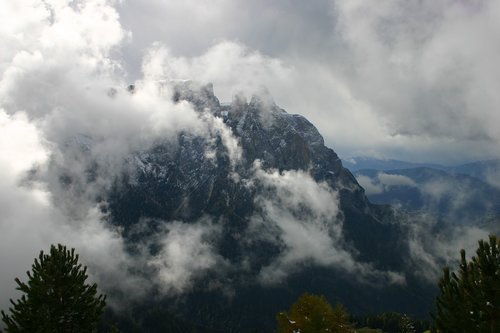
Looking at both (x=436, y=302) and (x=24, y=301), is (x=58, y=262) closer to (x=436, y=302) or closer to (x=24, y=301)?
(x=24, y=301)

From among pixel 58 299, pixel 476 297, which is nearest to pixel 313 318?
pixel 476 297

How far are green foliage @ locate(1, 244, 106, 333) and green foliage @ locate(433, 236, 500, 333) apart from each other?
80.2ft

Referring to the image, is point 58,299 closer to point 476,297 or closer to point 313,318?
point 313,318

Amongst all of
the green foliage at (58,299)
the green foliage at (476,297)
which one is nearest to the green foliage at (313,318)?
the green foliage at (476,297)

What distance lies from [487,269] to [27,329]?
30498 mm

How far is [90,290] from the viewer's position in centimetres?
3316

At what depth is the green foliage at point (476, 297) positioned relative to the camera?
23844 millimetres

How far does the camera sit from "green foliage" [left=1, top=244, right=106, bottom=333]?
30.8 meters

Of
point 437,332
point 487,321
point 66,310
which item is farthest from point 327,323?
point 66,310

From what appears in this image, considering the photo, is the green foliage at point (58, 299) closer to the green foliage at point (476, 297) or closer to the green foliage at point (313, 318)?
the green foliage at point (313, 318)

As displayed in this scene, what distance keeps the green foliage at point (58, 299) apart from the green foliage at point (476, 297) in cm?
2445

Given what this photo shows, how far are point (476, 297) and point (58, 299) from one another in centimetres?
2860

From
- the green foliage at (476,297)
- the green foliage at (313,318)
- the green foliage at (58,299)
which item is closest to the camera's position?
the green foliage at (476,297)

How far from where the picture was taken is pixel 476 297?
24156 millimetres
